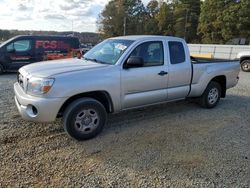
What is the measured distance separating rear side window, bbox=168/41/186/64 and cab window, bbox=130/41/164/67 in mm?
274

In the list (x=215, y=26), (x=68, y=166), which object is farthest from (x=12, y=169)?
(x=215, y=26)

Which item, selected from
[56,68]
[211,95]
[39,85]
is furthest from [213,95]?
[39,85]

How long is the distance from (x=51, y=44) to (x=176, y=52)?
837 centimetres

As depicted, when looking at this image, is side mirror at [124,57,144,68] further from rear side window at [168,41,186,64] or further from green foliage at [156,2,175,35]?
green foliage at [156,2,175,35]

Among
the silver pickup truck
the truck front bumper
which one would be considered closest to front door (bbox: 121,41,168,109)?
the silver pickup truck

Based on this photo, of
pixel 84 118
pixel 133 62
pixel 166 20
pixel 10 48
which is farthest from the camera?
pixel 166 20

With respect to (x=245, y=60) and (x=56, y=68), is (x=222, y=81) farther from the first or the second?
(x=245, y=60)

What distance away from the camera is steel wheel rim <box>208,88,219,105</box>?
658 cm

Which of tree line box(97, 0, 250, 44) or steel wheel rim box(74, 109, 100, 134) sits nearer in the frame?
steel wheel rim box(74, 109, 100, 134)

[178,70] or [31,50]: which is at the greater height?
[31,50]

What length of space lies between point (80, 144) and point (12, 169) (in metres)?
1.15

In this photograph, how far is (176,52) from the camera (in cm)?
566

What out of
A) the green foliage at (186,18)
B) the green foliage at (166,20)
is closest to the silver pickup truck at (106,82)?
the green foliage at (186,18)

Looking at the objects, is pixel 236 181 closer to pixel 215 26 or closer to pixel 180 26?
pixel 215 26
